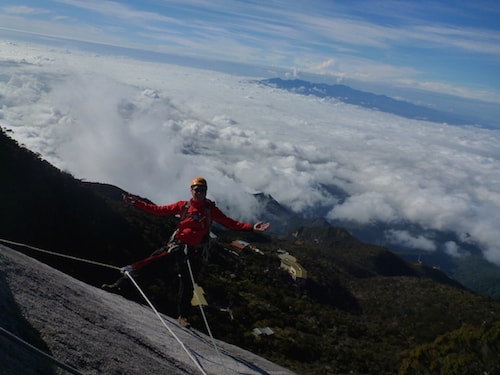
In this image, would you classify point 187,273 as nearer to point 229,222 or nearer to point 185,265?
point 185,265

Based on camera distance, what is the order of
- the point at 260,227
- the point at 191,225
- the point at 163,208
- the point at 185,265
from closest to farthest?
the point at 191,225 < the point at 163,208 < the point at 185,265 < the point at 260,227

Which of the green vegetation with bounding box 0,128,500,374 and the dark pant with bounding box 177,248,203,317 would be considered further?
the green vegetation with bounding box 0,128,500,374

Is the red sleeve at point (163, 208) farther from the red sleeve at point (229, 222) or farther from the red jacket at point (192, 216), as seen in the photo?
the red sleeve at point (229, 222)

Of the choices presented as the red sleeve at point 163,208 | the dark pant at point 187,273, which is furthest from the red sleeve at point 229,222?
the dark pant at point 187,273

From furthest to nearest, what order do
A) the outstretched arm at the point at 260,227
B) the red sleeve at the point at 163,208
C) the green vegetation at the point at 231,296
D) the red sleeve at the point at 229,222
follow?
1. the green vegetation at the point at 231,296
2. the outstretched arm at the point at 260,227
3. the red sleeve at the point at 229,222
4. the red sleeve at the point at 163,208

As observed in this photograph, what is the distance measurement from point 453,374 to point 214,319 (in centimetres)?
1556

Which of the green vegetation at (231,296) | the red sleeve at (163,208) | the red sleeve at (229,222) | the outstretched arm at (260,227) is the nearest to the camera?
the red sleeve at (163,208)

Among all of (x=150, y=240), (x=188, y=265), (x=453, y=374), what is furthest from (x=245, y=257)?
(x=188, y=265)

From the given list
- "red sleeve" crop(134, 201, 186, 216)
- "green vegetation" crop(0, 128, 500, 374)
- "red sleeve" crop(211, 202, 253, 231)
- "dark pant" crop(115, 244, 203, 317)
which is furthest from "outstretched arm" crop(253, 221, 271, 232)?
"green vegetation" crop(0, 128, 500, 374)

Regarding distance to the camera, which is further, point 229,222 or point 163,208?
point 229,222

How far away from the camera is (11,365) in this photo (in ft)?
13.6

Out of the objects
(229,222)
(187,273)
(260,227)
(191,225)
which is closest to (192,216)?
(191,225)

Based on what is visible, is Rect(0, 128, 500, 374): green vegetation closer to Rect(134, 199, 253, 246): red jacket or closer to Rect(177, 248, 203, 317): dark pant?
Rect(177, 248, 203, 317): dark pant

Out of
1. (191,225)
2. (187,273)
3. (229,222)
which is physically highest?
(229,222)
